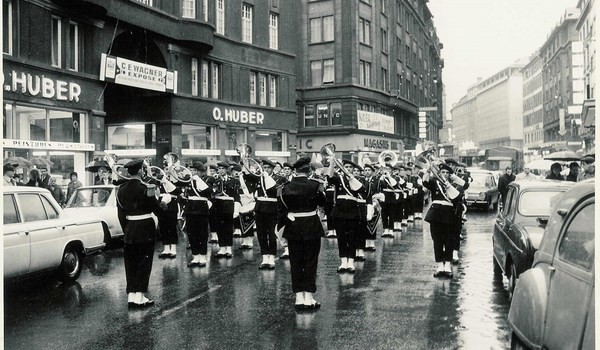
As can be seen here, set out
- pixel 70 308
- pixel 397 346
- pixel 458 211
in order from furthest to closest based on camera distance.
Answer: pixel 458 211, pixel 70 308, pixel 397 346

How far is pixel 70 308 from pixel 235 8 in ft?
82.5

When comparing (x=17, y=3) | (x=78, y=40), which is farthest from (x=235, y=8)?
(x=17, y=3)

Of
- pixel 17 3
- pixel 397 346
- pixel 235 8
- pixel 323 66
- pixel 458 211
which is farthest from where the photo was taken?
pixel 323 66

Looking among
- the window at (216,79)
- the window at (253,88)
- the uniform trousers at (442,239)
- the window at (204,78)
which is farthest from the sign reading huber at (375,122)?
the uniform trousers at (442,239)

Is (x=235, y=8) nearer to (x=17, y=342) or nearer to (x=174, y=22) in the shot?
(x=174, y=22)

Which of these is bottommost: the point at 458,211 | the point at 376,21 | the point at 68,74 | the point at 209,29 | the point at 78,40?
the point at 458,211

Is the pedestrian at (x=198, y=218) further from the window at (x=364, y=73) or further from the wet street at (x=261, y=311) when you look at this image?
the window at (x=364, y=73)

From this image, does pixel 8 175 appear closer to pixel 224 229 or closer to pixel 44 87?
pixel 224 229

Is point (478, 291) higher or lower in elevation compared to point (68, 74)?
lower

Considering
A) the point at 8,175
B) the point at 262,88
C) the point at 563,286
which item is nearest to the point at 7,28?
the point at 8,175

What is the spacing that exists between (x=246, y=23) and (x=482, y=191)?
625 inches

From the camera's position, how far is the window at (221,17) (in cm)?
2970

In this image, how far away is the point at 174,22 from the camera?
2631 centimetres

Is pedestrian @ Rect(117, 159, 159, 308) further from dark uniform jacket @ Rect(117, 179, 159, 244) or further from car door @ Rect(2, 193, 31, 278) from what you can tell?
car door @ Rect(2, 193, 31, 278)
